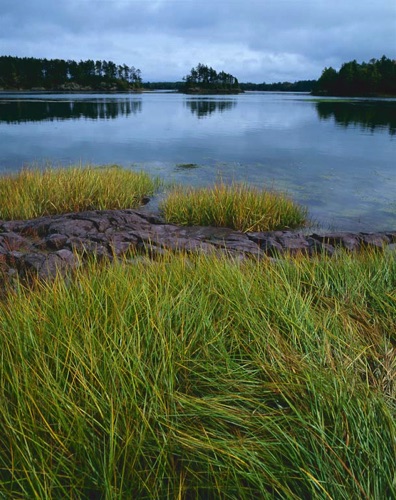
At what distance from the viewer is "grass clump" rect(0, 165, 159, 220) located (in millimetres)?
10742

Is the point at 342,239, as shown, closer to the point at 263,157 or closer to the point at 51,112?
the point at 263,157

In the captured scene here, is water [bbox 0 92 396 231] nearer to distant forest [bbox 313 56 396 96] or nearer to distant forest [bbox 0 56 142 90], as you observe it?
distant forest [bbox 313 56 396 96]

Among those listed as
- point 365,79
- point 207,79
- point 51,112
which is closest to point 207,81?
point 207,79

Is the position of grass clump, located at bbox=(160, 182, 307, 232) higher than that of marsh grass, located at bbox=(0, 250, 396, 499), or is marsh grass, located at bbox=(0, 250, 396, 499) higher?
marsh grass, located at bbox=(0, 250, 396, 499)

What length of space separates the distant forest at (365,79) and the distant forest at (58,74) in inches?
3547

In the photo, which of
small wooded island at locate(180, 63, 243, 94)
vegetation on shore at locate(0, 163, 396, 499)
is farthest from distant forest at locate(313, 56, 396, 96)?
vegetation on shore at locate(0, 163, 396, 499)

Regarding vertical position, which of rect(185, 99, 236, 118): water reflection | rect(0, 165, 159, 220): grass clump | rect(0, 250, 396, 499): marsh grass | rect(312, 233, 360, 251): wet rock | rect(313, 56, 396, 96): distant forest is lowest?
rect(312, 233, 360, 251): wet rock

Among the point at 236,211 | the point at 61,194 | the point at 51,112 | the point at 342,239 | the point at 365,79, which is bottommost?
the point at 342,239

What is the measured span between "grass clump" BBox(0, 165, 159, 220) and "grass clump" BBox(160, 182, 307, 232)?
6.31ft

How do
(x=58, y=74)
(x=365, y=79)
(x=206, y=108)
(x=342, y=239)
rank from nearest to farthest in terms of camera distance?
(x=342, y=239)
(x=206, y=108)
(x=365, y=79)
(x=58, y=74)

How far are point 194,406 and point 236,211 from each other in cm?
819

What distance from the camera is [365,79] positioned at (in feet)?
392

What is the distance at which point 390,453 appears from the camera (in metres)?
2.19

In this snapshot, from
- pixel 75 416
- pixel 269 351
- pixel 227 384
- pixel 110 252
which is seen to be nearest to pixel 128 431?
pixel 75 416
